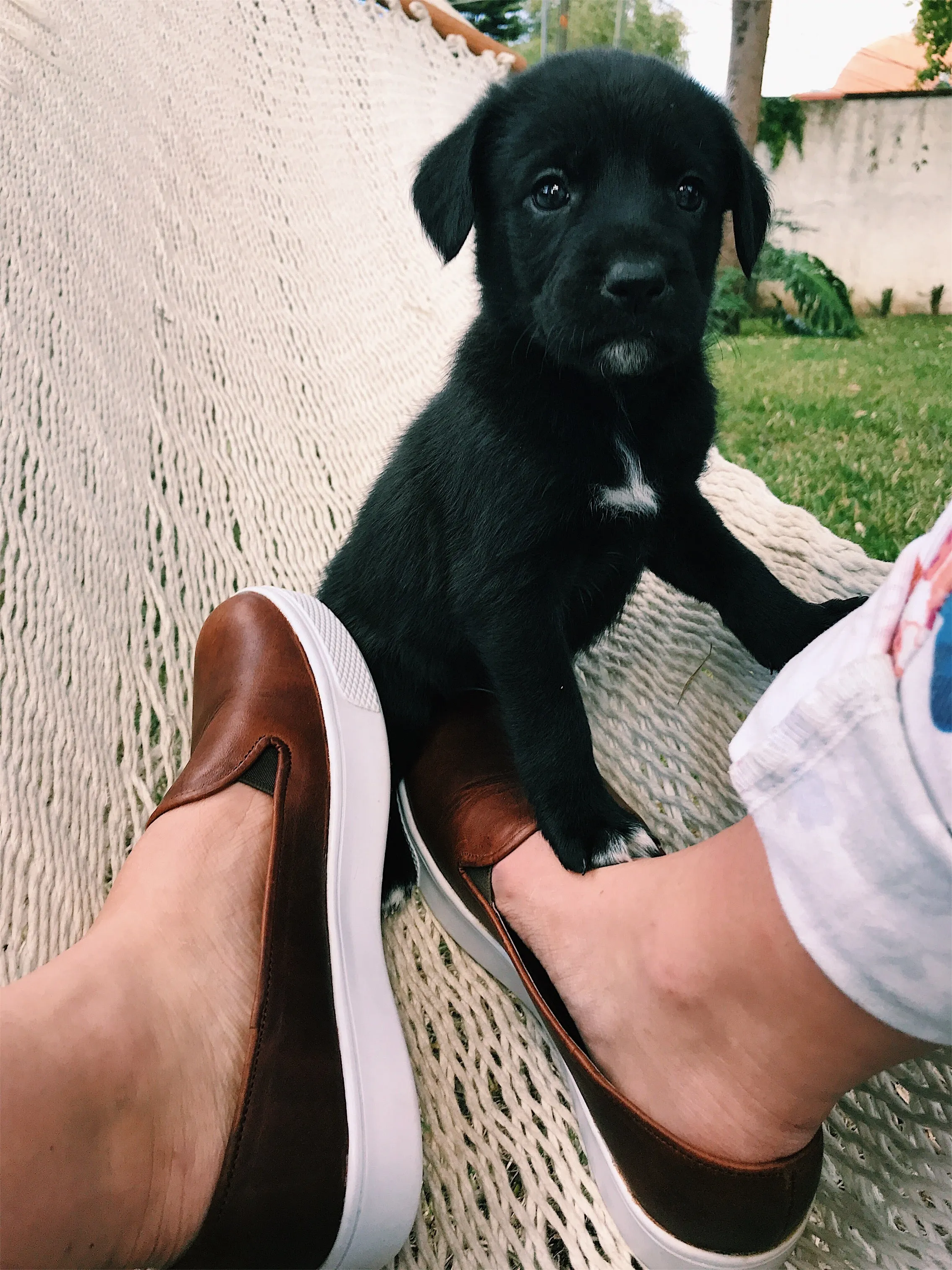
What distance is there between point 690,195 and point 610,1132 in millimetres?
1088

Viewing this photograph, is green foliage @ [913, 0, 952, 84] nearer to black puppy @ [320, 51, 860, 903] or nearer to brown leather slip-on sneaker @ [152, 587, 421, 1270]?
black puppy @ [320, 51, 860, 903]

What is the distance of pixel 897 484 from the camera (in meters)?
2.97

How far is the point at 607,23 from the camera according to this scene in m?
4.79

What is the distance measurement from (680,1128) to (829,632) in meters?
0.46

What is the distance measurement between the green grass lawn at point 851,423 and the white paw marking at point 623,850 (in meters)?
0.60

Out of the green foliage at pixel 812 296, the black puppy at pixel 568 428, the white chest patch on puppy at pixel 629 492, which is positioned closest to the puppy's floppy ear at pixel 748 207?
the black puppy at pixel 568 428

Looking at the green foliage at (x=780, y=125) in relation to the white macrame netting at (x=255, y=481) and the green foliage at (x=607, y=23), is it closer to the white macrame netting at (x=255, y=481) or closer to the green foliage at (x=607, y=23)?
the green foliage at (x=607, y=23)

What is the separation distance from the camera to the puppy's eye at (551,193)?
1.12 metres

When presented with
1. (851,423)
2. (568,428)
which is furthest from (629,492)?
(851,423)

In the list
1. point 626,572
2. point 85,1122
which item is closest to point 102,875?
point 85,1122

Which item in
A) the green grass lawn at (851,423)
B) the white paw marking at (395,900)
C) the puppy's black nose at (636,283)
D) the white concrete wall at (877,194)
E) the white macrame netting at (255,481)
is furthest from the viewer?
the white concrete wall at (877,194)

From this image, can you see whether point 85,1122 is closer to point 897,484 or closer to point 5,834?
point 5,834

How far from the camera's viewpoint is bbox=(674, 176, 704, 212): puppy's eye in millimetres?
1129

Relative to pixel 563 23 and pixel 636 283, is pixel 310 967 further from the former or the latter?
pixel 563 23
